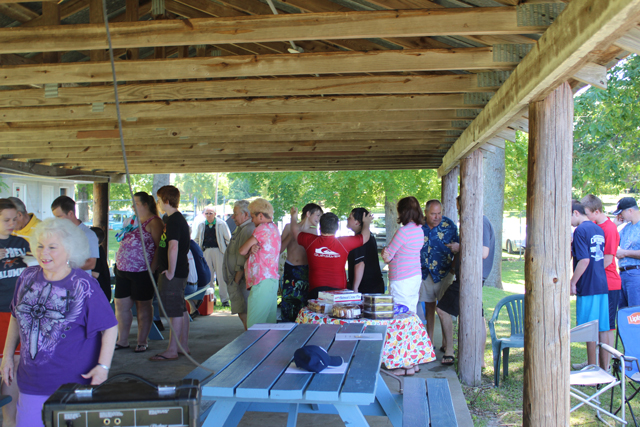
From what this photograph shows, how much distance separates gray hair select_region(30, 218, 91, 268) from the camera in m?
2.51

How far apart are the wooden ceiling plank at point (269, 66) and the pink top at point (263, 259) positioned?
1694 mm

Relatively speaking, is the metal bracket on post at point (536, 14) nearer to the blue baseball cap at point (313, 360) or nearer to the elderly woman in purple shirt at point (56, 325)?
the blue baseball cap at point (313, 360)

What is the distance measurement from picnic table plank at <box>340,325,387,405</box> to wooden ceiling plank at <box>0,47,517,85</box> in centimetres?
170

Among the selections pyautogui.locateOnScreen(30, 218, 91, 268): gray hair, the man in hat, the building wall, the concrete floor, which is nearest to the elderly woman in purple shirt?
pyautogui.locateOnScreen(30, 218, 91, 268): gray hair

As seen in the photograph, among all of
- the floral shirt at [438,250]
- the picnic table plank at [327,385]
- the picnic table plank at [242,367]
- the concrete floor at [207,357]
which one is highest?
the floral shirt at [438,250]

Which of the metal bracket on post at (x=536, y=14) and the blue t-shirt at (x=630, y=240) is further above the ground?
the metal bracket on post at (x=536, y=14)

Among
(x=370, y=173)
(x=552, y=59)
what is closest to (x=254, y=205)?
(x=552, y=59)

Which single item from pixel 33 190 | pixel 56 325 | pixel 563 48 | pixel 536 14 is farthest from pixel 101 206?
pixel 563 48

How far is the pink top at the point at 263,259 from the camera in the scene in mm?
4676

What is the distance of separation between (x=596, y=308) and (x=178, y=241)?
13.6ft

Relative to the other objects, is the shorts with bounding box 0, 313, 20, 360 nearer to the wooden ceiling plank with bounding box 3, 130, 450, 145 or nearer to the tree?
the wooden ceiling plank with bounding box 3, 130, 450, 145

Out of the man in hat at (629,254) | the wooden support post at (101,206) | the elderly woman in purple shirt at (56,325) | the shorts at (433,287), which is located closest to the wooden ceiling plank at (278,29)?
the elderly woman in purple shirt at (56,325)

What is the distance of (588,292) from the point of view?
500cm

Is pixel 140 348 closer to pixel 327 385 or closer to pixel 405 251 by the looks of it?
pixel 405 251
